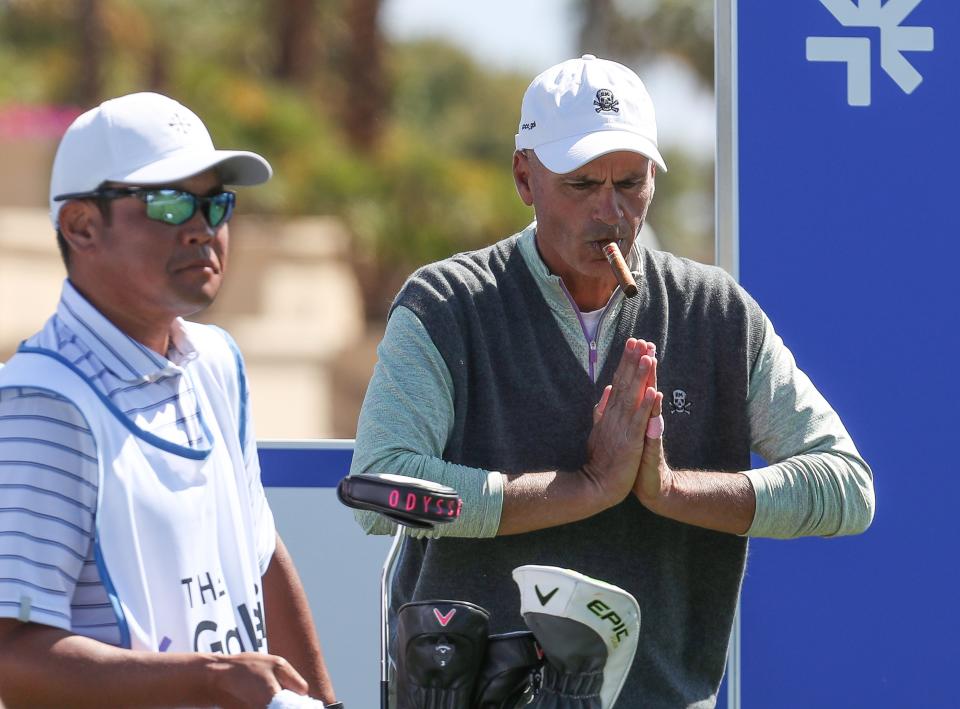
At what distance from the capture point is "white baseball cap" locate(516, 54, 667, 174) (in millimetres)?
2857

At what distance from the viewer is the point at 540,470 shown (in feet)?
9.25

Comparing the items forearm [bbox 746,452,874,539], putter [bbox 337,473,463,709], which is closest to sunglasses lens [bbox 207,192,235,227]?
putter [bbox 337,473,463,709]

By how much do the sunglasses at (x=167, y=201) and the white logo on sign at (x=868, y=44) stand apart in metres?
1.91

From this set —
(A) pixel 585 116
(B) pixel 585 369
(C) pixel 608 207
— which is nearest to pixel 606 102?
(A) pixel 585 116

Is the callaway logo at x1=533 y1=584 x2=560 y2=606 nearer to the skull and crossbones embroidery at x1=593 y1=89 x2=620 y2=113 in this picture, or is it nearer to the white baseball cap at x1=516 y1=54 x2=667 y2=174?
the white baseball cap at x1=516 y1=54 x2=667 y2=174

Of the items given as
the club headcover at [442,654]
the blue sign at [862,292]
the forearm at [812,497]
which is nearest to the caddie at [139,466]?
the club headcover at [442,654]

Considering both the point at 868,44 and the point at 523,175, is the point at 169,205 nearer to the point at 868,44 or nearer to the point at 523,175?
the point at 523,175

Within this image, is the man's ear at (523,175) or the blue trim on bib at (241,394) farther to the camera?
the man's ear at (523,175)

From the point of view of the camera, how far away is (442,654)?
2.38 metres

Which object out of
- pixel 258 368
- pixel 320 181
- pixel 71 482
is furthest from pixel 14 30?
pixel 71 482

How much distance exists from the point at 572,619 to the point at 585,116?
974 mm

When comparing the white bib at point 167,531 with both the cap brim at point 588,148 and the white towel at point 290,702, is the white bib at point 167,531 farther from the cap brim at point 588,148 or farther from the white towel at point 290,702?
the cap brim at point 588,148

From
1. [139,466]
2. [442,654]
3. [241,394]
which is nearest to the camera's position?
[139,466]

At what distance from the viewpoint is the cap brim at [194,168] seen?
240 centimetres
